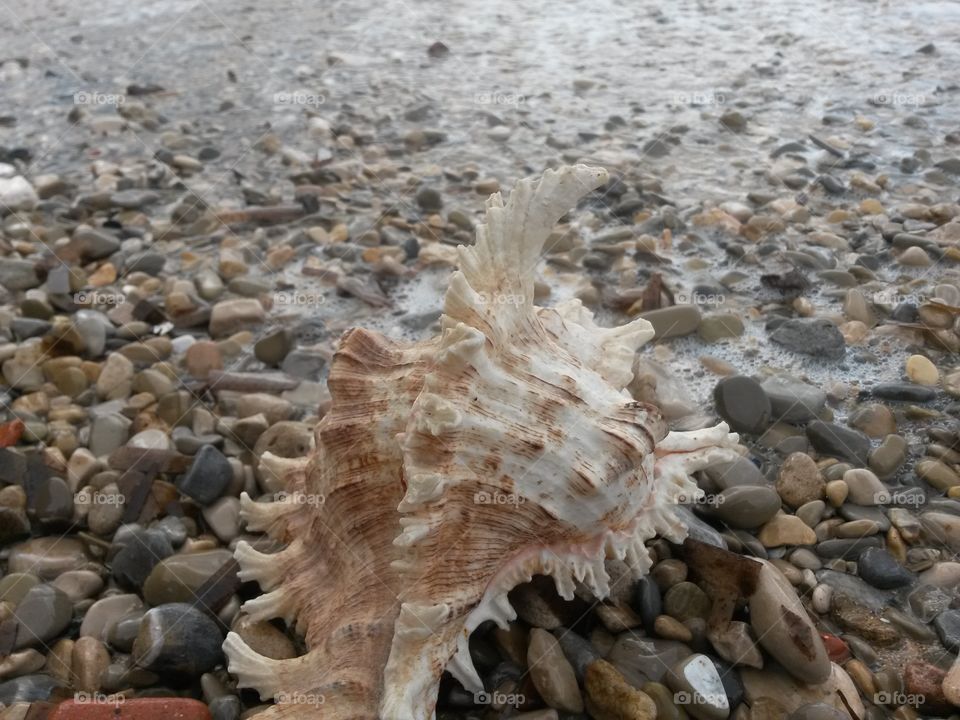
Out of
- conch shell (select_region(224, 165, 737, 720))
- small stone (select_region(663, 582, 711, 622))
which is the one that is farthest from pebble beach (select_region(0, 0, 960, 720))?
conch shell (select_region(224, 165, 737, 720))

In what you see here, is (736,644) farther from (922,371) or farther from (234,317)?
(234,317)

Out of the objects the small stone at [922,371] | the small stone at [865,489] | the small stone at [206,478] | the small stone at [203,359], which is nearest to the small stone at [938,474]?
the small stone at [865,489]

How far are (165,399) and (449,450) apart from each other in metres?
2.57

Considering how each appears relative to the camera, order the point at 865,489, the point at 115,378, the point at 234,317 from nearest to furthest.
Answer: the point at 865,489 → the point at 115,378 → the point at 234,317

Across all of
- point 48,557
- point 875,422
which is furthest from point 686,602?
point 48,557

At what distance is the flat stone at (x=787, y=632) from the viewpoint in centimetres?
283

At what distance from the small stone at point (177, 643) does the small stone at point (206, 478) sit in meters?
0.77

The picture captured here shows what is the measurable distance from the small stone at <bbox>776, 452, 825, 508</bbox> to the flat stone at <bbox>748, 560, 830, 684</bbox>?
679 mm

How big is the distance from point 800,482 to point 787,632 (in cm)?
96

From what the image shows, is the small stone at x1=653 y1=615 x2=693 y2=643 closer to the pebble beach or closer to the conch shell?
the pebble beach

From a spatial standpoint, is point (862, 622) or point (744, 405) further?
point (744, 405)

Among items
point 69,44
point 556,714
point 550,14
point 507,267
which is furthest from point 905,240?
point 69,44

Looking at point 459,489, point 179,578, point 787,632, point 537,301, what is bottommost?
point 537,301

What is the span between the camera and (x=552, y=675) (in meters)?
2.87
